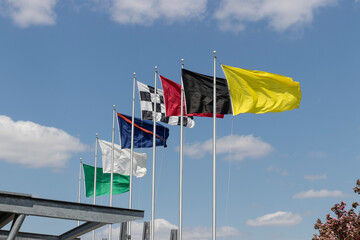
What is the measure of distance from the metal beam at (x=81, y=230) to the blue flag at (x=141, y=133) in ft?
59.6

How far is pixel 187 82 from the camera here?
24016 millimetres

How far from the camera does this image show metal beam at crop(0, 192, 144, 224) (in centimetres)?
1067

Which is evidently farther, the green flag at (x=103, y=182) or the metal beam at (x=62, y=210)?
the green flag at (x=103, y=182)

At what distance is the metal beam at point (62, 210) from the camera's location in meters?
10.7

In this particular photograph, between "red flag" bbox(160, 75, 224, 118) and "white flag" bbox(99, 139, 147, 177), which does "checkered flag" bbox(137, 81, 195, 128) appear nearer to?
"red flag" bbox(160, 75, 224, 118)

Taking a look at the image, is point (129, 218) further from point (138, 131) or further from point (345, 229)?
point (138, 131)

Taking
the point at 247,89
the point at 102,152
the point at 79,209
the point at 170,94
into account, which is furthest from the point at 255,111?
the point at 102,152

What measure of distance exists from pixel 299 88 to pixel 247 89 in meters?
2.06

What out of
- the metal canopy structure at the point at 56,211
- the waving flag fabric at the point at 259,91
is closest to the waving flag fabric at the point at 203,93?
the waving flag fabric at the point at 259,91

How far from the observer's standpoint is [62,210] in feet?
36.9

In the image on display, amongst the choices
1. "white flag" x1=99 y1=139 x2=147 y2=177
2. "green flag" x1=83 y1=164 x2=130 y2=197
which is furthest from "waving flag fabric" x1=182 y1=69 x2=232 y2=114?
"green flag" x1=83 y1=164 x2=130 y2=197

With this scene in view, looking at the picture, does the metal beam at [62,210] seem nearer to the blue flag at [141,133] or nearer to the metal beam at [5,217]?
the metal beam at [5,217]

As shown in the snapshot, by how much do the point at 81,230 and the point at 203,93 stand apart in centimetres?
1190

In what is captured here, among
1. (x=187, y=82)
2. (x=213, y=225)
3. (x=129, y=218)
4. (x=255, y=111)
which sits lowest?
(x=129, y=218)
